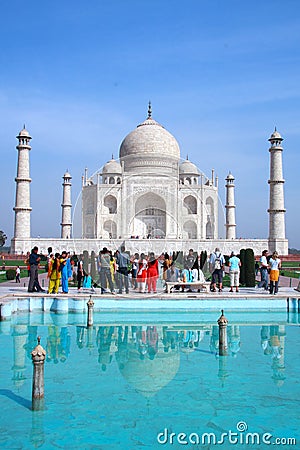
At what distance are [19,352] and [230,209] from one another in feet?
89.8

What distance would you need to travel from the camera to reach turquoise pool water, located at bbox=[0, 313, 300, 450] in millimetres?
3055

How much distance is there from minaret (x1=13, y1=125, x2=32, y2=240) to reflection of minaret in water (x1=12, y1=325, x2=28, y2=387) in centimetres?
1927

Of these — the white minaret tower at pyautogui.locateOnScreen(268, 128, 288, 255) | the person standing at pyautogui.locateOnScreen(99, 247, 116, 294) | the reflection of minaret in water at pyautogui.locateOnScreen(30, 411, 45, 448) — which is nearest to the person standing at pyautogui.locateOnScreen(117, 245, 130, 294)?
the person standing at pyautogui.locateOnScreen(99, 247, 116, 294)

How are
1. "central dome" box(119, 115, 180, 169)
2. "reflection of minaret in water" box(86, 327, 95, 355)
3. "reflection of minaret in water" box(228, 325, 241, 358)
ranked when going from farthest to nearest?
"central dome" box(119, 115, 180, 169), "reflection of minaret in water" box(86, 327, 95, 355), "reflection of minaret in water" box(228, 325, 241, 358)

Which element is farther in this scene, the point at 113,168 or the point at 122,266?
the point at 113,168

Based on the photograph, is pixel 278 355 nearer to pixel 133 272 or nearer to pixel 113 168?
pixel 133 272

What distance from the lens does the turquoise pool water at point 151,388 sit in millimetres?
3055

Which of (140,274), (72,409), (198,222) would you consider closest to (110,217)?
(198,222)

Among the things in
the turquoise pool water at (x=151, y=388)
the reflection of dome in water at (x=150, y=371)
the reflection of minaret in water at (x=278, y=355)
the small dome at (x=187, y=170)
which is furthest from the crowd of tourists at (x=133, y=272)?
the small dome at (x=187, y=170)

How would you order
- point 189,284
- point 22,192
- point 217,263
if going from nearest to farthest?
1. point 189,284
2. point 217,263
3. point 22,192

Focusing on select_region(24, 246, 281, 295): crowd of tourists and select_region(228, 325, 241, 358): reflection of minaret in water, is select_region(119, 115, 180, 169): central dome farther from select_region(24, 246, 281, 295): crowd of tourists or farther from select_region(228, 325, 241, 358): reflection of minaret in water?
select_region(228, 325, 241, 358): reflection of minaret in water

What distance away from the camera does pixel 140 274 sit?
919 cm

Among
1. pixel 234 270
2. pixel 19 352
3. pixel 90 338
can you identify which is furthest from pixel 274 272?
pixel 19 352

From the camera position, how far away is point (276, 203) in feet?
83.7
